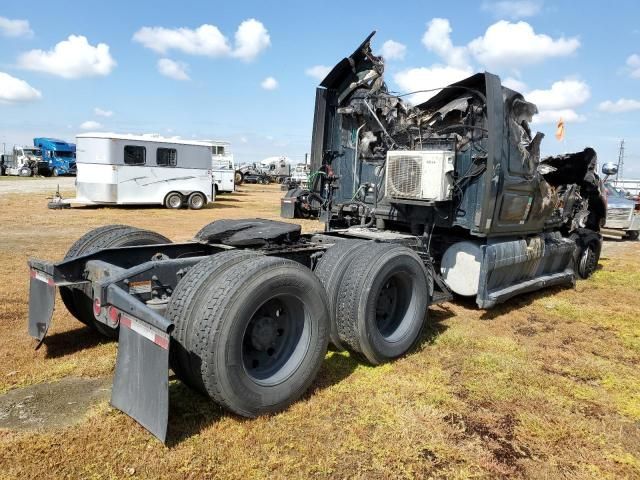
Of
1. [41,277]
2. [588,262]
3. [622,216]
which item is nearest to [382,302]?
[41,277]

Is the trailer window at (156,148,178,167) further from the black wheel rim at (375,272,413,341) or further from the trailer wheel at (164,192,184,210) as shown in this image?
the black wheel rim at (375,272,413,341)

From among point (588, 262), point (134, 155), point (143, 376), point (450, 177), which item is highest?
point (134, 155)

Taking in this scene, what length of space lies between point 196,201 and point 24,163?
91.0ft

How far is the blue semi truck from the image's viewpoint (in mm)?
41344

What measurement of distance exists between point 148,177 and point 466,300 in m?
14.8

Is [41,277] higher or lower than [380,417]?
higher

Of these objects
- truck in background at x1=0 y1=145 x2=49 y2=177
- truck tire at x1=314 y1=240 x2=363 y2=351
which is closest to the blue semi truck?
truck in background at x1=0 y1=145 x2=49 y2=177

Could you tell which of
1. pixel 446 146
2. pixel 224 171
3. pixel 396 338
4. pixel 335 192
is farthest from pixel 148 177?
pixel 396 338

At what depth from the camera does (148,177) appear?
18516 millimetres

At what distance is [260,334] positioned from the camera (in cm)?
351

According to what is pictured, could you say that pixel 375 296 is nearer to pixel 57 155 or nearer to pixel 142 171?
pixel 142 171

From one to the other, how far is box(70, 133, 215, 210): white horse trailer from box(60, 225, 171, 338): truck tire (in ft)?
45.1

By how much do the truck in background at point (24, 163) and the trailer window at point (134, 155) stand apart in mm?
27004

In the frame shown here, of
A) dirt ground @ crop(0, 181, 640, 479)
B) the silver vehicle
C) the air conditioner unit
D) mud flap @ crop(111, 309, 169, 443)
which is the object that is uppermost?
the air conditioner unit
